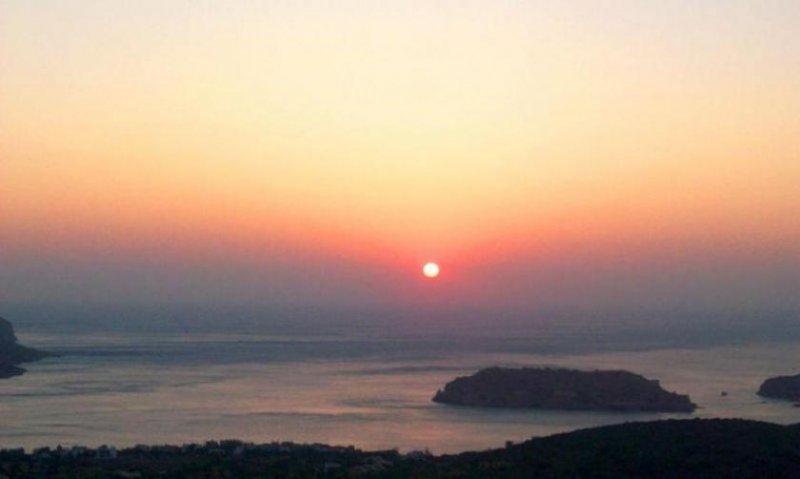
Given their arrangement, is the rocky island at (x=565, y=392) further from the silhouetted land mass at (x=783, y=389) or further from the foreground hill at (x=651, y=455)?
the foreground hill at (x=651, y=455)

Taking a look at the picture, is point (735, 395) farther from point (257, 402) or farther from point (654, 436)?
point (654, 436)

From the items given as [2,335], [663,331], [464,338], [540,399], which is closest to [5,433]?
[540,399]

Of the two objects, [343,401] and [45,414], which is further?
[343,401]

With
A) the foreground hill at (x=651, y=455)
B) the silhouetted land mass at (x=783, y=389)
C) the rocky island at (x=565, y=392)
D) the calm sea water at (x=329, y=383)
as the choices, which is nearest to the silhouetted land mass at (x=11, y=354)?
the calm sea water at (x=329, y=383)

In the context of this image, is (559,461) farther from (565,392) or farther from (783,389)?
(783,389)

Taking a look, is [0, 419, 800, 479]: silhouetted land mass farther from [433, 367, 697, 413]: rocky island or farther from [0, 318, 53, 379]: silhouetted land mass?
[0, 318, 53, 379]: silhouetted land mass

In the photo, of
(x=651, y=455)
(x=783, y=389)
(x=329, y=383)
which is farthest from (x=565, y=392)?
(x=651, y=455)
